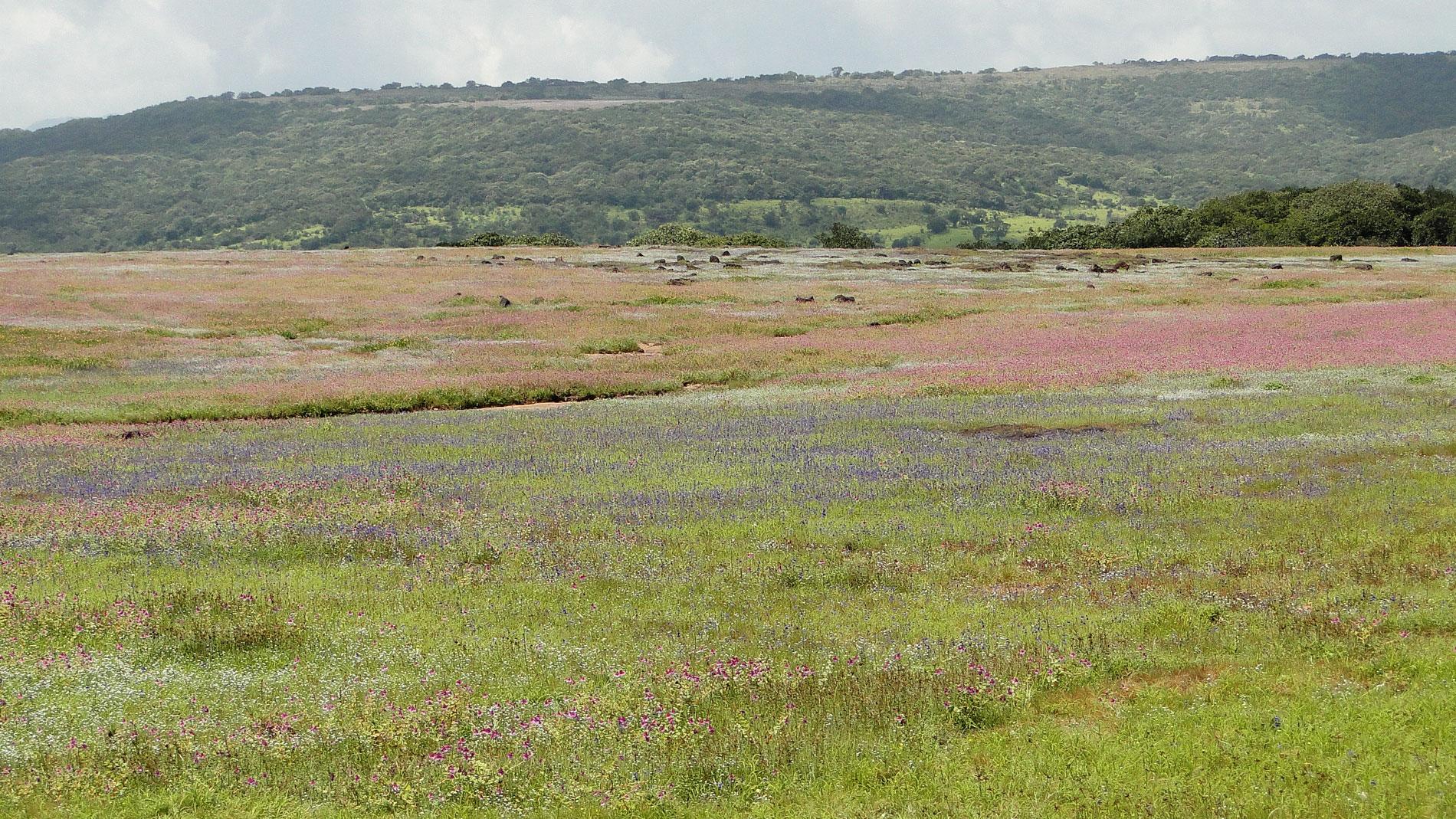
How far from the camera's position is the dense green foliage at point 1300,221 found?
130 meters

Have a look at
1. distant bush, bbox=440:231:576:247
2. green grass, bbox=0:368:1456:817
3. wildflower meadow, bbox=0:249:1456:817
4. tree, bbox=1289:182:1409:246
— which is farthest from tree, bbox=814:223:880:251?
green grass, bbox=0:368:1456:817

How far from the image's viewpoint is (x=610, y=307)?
2751 inches

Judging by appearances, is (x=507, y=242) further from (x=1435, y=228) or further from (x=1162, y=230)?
(x=1435, y=228)

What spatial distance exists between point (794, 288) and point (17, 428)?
59626mm

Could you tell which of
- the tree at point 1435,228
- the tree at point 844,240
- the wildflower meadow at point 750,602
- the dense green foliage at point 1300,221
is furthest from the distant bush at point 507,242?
the wildflower meadow at point 750,602

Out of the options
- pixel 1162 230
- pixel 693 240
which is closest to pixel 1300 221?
pixel 1162 230

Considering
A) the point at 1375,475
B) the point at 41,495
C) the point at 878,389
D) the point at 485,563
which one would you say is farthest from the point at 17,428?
the point at 1375,475

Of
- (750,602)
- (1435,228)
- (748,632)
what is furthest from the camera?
(1435,228)

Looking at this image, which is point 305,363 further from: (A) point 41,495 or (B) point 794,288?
(B) point 794,288

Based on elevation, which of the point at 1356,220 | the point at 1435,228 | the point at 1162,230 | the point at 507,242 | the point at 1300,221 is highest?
the point at 507,242

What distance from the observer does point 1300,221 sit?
137 meters

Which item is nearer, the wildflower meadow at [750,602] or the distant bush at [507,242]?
the wildflower meadow at [750,602]

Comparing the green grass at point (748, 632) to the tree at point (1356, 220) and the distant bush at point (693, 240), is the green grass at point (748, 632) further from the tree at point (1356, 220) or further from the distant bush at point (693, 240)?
the distant bush at point (693, 240)

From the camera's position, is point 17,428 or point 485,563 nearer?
point 485,563
